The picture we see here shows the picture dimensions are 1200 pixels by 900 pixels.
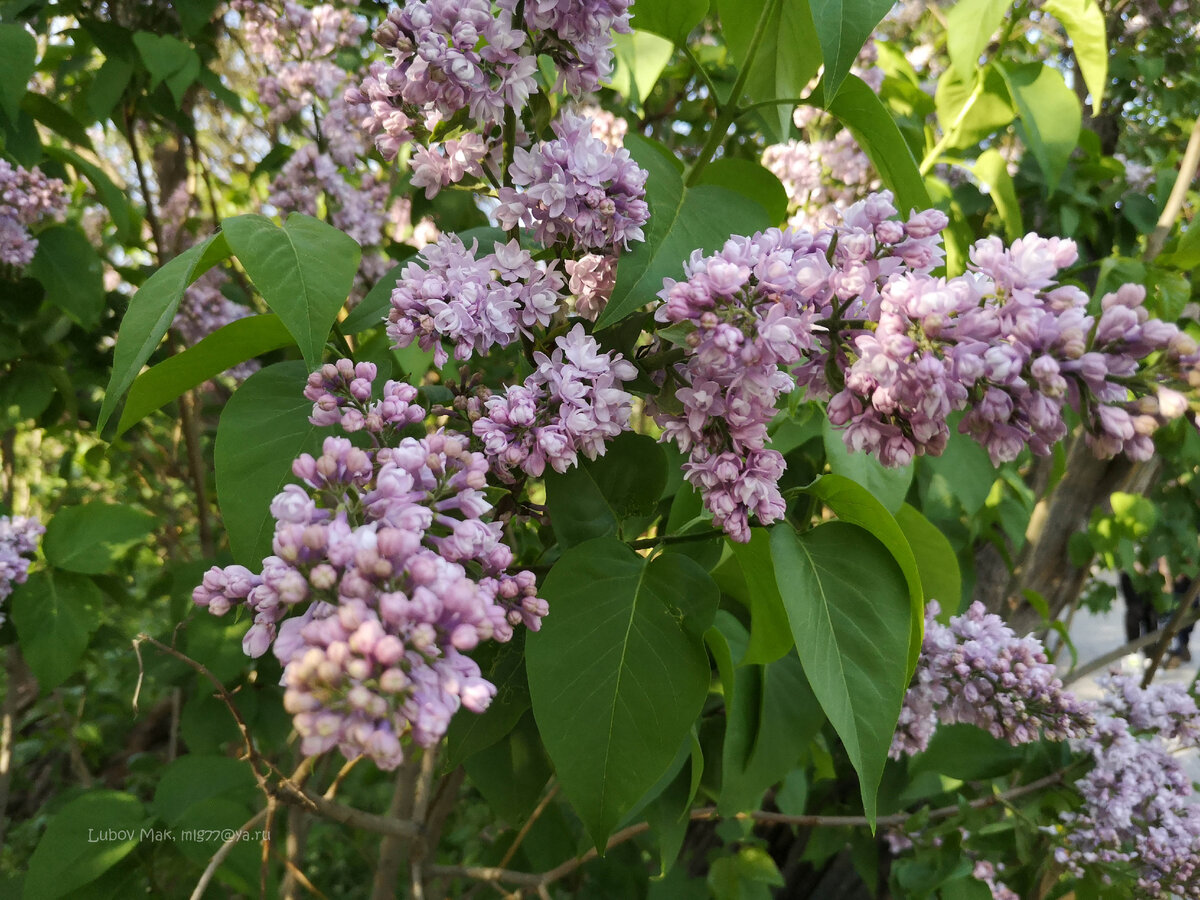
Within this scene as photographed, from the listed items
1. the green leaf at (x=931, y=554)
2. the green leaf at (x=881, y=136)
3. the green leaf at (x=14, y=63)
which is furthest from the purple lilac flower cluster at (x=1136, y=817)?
the green leaf at (x=14, y=63)

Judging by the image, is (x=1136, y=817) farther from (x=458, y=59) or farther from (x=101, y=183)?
(x=101, y=183)

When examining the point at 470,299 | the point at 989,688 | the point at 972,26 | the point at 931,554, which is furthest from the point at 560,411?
the point at 972,26

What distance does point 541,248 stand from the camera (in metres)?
0.56

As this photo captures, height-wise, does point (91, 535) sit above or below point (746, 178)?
below

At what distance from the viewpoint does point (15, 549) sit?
1076 mm

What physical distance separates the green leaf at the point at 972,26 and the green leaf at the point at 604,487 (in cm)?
62

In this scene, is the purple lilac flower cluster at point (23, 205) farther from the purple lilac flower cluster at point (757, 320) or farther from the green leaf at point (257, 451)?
the purple lilac flower cluster at point (757, 320)

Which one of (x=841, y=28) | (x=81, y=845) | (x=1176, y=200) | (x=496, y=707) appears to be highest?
(x=1176, y=200)

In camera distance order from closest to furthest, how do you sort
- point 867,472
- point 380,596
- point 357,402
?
point 380,596
point 357,402
point 867,472

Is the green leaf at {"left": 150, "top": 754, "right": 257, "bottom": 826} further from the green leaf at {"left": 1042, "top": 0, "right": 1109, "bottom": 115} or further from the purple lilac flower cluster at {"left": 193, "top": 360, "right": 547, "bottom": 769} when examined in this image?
the green leaf at {"left": 1042, "top": 0, "right": 1109, "bottom": 115}

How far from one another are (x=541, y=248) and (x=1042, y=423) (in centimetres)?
32

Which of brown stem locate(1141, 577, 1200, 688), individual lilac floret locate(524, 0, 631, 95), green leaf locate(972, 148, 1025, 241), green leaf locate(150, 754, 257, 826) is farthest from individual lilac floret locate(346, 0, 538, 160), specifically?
brown stem locate(1141, 577, 1200, 688)

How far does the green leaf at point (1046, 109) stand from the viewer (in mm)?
1011

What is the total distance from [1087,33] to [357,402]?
0.98 meters
